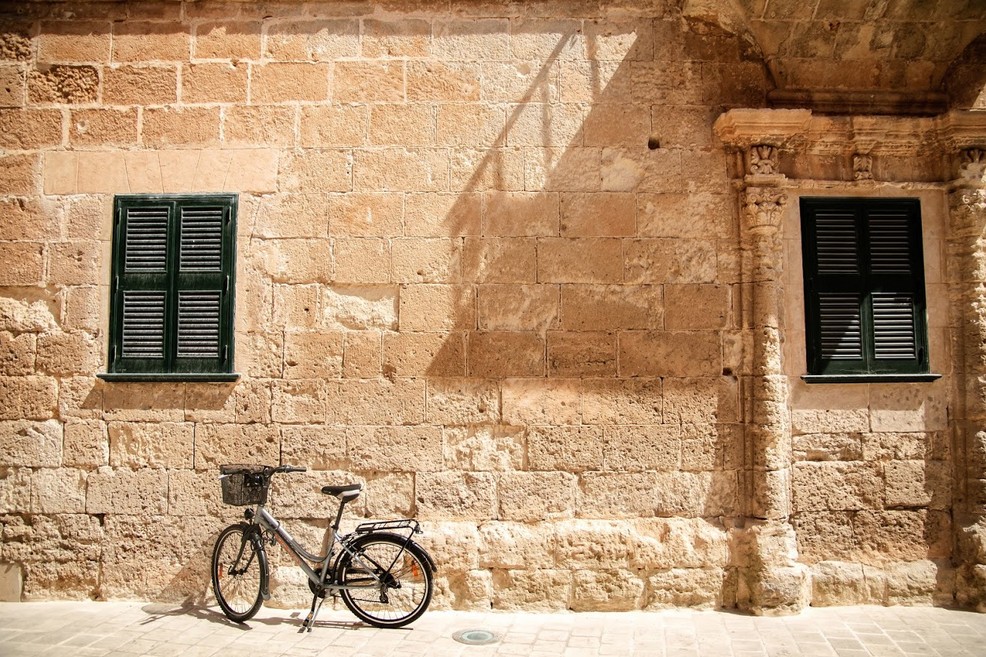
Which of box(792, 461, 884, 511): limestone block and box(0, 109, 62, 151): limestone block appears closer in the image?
box(792, 461, 884, 511): limestone block

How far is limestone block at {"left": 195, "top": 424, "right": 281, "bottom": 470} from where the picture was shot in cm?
526

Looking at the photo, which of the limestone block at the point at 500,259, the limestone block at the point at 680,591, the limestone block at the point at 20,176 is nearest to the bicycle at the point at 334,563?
the limestone block at the point at 680,591

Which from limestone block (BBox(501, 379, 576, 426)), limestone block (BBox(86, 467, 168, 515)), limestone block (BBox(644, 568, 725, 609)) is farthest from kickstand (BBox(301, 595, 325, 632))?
limestone block (BBox(644, 568, 725, 609))

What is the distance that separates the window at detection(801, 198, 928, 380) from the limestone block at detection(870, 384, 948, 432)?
140 mm

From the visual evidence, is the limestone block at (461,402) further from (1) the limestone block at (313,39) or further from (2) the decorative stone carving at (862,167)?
(2) the decorative stone carving at (862,167)

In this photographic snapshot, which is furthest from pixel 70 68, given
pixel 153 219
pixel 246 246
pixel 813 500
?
pixel 813 500

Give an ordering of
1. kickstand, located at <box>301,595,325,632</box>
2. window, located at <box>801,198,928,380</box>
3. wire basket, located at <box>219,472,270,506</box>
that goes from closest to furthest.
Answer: kickstand, located at <box>301,595,325,632</box> → wire basket, located at <box>219,472,270,506</box> → window, located at <box>801,198,928,380</box>

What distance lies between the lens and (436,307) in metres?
5.30

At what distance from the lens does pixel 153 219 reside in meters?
5.39

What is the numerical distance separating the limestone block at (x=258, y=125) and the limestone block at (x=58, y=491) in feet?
8.89

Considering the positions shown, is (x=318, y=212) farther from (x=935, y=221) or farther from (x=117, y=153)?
(x=935, y=221)

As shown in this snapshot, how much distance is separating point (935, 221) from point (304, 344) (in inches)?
191

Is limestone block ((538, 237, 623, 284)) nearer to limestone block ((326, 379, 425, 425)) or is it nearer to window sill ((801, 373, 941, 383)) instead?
limestone block ((326, 379, 425, 425))

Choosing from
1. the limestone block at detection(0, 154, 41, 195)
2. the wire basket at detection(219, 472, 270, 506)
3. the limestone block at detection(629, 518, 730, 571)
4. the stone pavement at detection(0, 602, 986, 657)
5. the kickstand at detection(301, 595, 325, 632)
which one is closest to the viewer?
the stone pavement at detection(0, 602, 986, 657)
